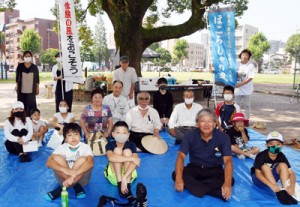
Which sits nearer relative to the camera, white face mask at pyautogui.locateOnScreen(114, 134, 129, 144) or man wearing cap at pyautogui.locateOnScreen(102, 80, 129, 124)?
white face mask at pyautogui.locateOnScreen(114, 134, 129, 144)

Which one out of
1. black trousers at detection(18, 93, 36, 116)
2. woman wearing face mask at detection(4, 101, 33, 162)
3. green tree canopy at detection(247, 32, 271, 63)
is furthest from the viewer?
green tree canopy at detection(247, 32, 271, 63)

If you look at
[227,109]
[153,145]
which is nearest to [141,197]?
[153,145]

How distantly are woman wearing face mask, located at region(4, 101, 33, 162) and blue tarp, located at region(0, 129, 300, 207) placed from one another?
221 mm

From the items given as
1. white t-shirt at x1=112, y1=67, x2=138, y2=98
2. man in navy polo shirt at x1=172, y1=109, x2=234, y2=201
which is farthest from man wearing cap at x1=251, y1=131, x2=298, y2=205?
white t-shirt at x1=112, y1=67, x2=138, y2=98

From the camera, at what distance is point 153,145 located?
18.0 feet

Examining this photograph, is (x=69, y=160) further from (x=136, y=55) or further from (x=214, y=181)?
(x=136, y=55)

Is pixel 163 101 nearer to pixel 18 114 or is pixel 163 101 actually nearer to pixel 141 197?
pixel 18 114

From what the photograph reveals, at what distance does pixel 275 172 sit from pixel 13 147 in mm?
4307

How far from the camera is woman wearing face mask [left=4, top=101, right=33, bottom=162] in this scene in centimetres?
493

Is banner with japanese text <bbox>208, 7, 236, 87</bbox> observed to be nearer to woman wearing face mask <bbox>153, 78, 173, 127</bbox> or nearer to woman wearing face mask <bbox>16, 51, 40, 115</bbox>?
woman wearing face mask <bbox>153, 78, 173, 127</bbox>

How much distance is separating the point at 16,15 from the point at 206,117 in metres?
98.9

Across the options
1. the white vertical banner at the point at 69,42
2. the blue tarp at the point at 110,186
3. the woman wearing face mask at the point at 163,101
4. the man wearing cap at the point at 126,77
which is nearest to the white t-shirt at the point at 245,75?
the woman wearing face mask at the point at 163,101

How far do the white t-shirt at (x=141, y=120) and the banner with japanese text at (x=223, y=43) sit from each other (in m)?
1.81

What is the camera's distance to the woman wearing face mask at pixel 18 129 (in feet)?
16.2
